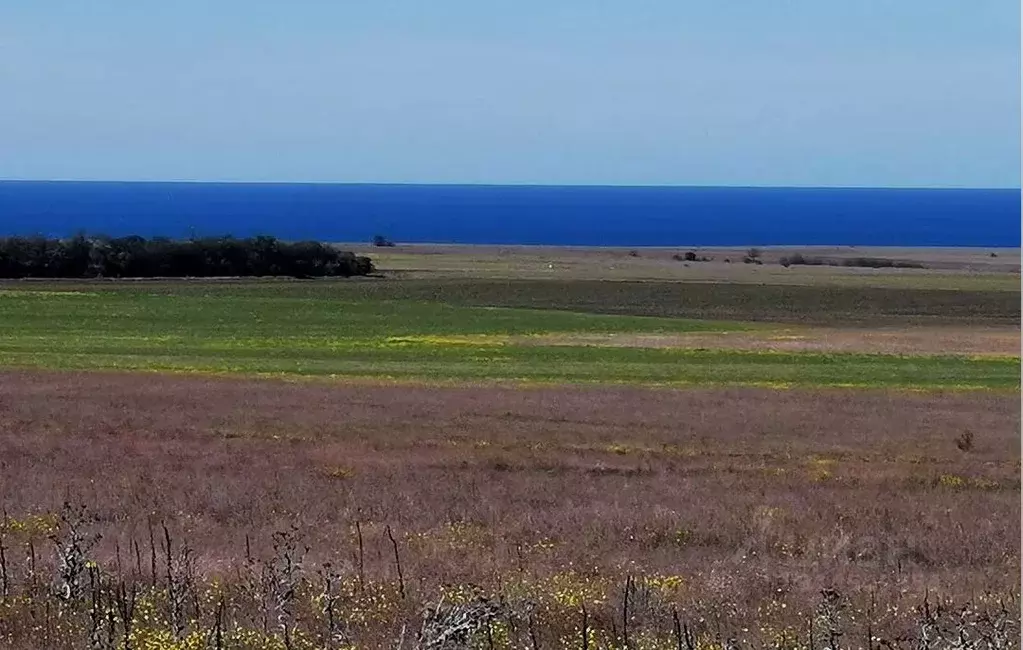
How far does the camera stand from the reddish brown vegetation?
1055 centimetres

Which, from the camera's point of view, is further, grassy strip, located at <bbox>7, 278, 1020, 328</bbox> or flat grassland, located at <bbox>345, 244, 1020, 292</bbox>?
flat grassland, located at <bbox>345, 244, 1020, 292</bbox>

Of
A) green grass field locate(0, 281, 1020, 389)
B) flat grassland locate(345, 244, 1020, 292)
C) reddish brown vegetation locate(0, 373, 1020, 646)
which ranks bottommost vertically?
green grass field locate(0, 281, 1020, 389)

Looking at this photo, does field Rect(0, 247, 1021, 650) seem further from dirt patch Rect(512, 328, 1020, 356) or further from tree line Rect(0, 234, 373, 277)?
tree line Rect(0, 234, 373, 277)

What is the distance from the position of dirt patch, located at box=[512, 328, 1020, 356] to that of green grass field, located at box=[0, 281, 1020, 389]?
170 cm

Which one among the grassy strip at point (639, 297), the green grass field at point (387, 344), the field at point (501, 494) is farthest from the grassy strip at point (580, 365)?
the grassy strip at point (639, 297)

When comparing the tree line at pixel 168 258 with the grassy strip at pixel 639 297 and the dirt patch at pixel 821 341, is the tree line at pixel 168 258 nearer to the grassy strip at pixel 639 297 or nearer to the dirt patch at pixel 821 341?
the grassy strip at pixel 639 297

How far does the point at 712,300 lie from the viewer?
69.1m

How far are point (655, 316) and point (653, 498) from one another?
45663 millimetres

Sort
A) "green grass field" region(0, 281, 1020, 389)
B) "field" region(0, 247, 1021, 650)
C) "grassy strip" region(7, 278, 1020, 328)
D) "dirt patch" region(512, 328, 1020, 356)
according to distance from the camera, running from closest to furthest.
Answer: "field" region(0, 247, 1021, 650) → "green grass field" region(0, 281, 1020, 389) → "dirt patch" region(512, 328, 1020, 356) → "grassy strip" region(7, 278, 1020, 328)

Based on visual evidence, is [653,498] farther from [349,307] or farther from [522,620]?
A: [349,307]

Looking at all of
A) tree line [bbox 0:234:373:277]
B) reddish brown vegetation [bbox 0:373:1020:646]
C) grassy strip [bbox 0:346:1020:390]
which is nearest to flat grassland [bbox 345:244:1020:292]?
tree line [bbox 0:234:373:277]

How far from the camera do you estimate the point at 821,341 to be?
152 ft

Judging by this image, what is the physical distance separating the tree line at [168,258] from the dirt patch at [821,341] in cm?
3856

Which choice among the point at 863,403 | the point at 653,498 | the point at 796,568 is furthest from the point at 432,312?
the point at 796,568
